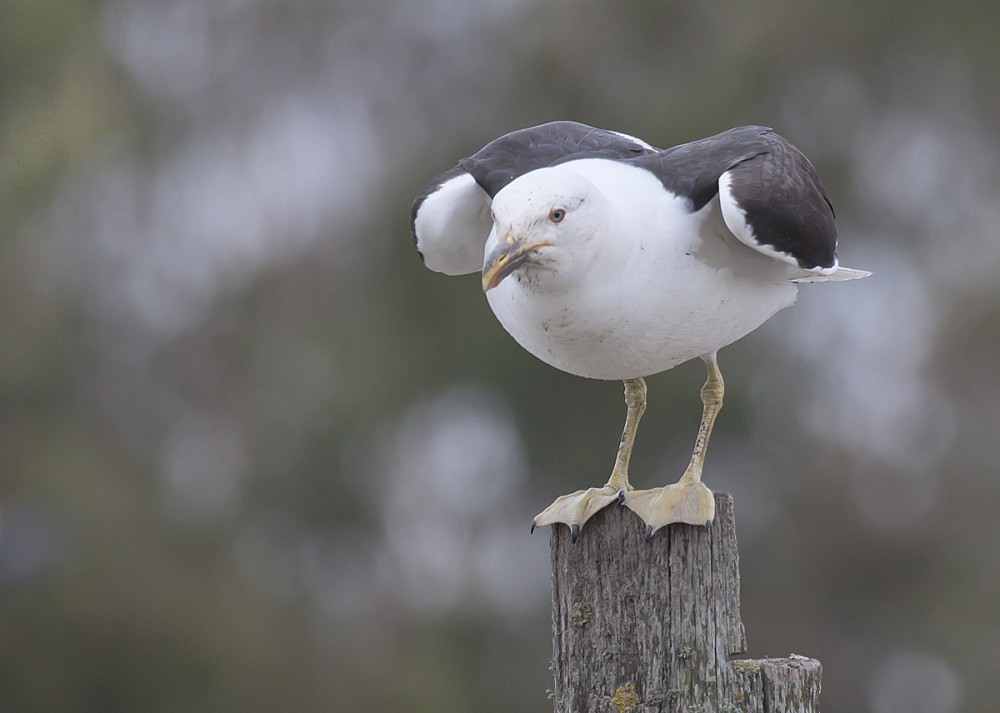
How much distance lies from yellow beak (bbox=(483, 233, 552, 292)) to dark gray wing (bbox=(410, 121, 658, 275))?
513mm

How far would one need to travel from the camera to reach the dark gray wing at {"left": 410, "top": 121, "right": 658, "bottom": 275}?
4.50 metres

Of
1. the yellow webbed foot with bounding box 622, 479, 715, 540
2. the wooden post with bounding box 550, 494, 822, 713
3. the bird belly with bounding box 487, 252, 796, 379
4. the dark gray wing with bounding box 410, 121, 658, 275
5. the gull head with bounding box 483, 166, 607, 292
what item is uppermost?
the dark gray wing with bounding box 410, 121, 658, 275

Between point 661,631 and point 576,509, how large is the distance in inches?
20.9

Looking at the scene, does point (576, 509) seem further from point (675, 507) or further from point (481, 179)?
point (481, 179)

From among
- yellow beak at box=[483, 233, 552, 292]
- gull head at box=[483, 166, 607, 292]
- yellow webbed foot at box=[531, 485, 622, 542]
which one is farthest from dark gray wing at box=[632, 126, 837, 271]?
yellow webbed foot at box=[531, 485, 622, 542]

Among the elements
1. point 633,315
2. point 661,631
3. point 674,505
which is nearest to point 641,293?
point 633,315

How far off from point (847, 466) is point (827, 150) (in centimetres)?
278

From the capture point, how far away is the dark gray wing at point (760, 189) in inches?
161

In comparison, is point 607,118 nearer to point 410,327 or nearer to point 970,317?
point 410,327

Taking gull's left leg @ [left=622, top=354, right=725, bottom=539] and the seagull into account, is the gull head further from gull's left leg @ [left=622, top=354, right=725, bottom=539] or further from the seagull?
gull's left leg @ [left=622, top=354, right=725, bottom=539]

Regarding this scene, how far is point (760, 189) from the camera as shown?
13.5 ft

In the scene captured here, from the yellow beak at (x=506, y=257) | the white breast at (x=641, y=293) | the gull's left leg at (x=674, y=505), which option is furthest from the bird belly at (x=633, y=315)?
the gull's left leg at (x=674, y=505)

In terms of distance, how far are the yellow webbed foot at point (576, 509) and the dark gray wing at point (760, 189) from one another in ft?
3.03

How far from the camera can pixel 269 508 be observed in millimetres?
11859
